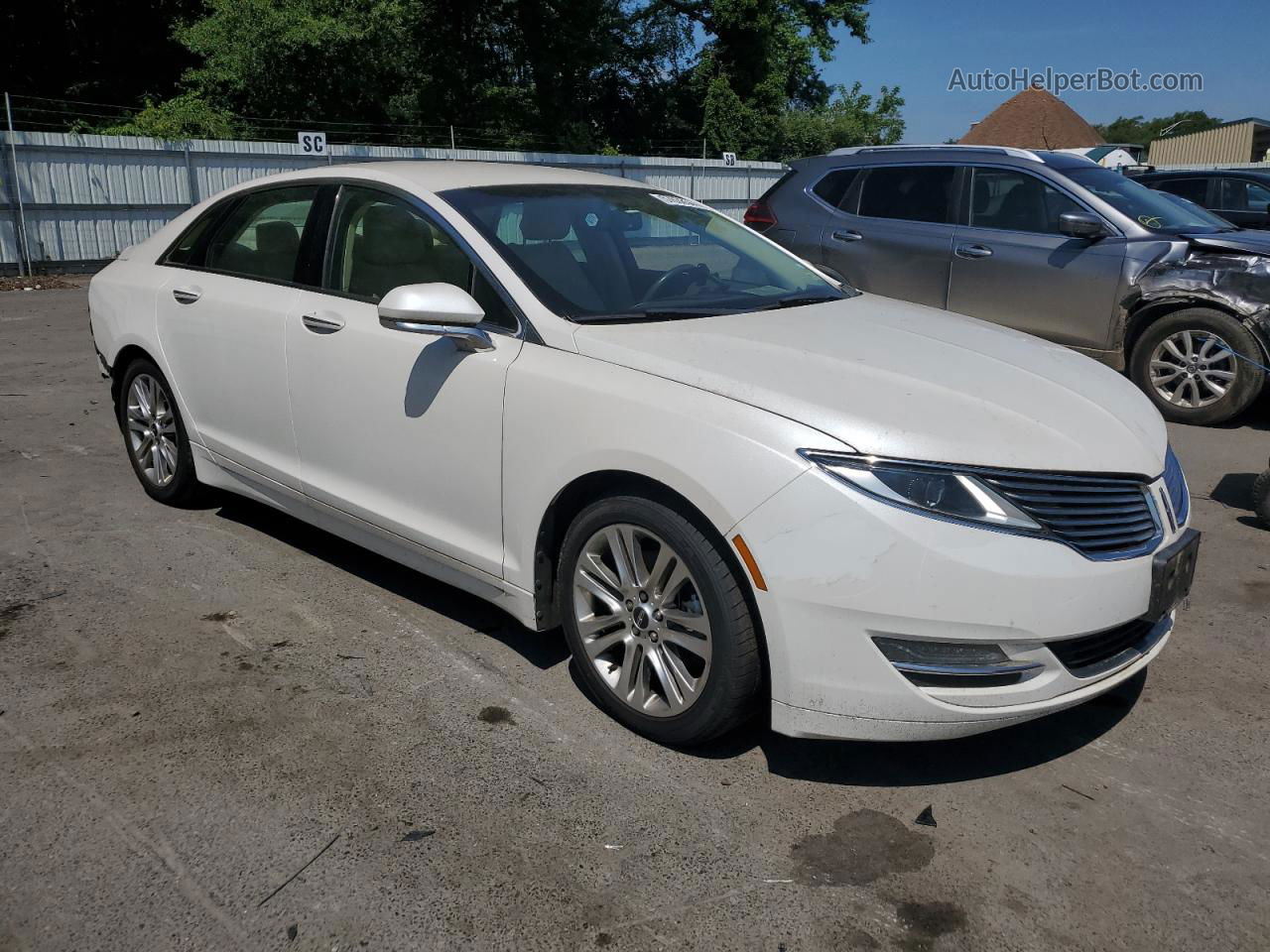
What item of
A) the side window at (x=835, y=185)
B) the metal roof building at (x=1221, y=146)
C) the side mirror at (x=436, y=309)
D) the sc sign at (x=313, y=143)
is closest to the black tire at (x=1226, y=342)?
the side window at (x=835, y=185)

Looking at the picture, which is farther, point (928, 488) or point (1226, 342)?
point (1226, 342)

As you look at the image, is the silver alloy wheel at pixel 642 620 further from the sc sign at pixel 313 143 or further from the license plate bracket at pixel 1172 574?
the sc sign at pixel 313 143

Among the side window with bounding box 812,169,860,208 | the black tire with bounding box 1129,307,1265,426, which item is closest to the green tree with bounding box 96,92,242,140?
the side window with bounding box 812,169,860,208

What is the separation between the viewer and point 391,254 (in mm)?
3979

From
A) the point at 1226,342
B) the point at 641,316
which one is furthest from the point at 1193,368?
the point at 641,316

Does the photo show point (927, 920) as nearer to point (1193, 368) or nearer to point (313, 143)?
point (1193, 368)

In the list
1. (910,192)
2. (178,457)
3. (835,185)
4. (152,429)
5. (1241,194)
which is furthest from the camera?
(1241,194)

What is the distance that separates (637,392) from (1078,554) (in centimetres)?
123

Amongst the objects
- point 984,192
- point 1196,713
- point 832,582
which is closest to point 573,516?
point 832,582

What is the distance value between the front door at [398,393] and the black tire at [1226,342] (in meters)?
5.38

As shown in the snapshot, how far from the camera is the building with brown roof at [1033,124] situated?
6106cm

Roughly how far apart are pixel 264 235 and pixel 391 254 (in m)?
0.90

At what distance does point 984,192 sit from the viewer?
7.91m

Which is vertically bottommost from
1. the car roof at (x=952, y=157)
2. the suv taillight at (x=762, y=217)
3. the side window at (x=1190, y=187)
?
the suv taillight at (x=762, y=217)
